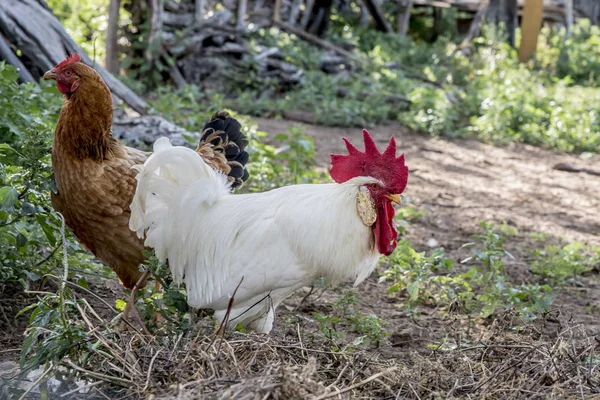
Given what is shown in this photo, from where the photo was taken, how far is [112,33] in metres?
11.3

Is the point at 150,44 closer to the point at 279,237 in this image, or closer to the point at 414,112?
the point at 414,112

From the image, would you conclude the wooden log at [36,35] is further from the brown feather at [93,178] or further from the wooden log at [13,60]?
the brown feather at [93,178]

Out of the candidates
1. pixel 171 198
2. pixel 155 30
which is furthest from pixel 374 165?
pixel 155 30

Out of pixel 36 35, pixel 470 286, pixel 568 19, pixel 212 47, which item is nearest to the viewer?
pixel 470 286

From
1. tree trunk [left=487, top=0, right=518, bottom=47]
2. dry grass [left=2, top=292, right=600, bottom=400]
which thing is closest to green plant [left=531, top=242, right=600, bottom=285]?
dry grass [left=2, top=292, right=600, bottom=400]

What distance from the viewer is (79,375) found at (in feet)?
10.1

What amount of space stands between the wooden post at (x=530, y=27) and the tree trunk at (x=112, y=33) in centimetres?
923

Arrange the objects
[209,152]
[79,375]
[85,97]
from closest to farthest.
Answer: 1. [79,375]
2. [85,97]
3. [209,152]

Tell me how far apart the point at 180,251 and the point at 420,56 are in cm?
1514

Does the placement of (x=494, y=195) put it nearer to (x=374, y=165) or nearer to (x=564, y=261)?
(x=564, y=261)

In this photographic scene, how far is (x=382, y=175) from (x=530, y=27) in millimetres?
14026

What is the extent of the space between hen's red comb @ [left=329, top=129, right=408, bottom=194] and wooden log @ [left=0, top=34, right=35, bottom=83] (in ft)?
14.1

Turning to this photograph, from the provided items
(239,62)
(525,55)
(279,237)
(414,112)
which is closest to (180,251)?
(279,237)

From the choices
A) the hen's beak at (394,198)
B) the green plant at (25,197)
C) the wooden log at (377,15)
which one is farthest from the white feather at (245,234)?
the wooden log at (377,15)
